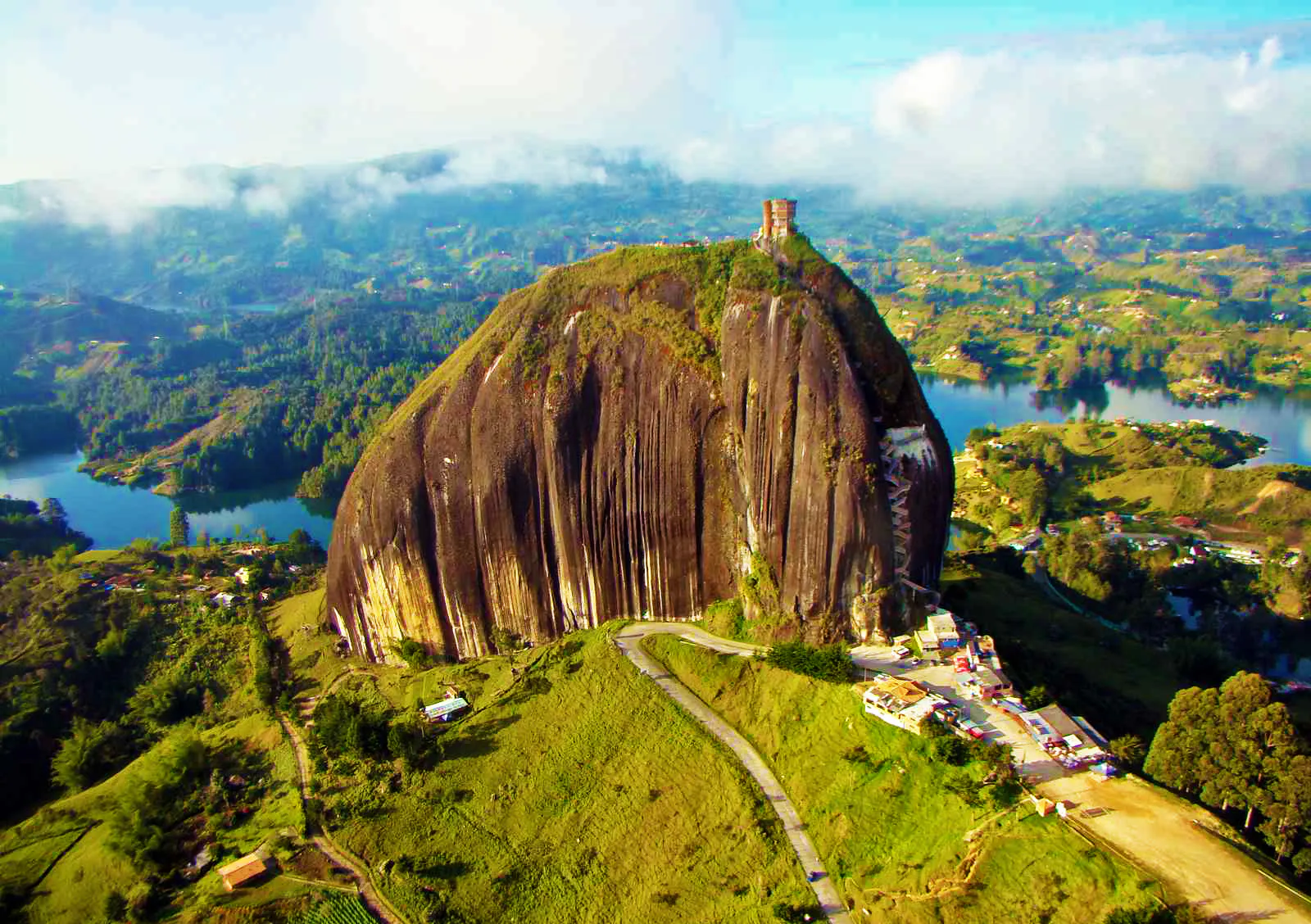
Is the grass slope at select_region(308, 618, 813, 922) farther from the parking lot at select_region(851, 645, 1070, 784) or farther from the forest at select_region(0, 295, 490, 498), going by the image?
the forest at select_region(0, 295, 490, 498)

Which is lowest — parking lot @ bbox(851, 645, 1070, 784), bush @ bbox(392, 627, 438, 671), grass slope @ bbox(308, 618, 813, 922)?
bush @ bbox(392, 627, 438, 671)

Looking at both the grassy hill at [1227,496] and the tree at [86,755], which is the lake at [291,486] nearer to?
the grassy hill at [1227,496]

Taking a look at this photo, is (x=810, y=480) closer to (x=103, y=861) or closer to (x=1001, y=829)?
(x=1001, y=829)

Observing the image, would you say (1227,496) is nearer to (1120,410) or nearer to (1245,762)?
(1120,410)

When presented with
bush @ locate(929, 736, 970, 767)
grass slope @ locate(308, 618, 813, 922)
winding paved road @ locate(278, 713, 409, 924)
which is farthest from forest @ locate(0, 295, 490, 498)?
bush @ locate(929, 736, 970, 767)

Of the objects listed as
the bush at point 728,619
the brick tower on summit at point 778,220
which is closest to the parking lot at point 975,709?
the bush at point 728,619

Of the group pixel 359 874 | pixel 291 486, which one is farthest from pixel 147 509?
pixel 359 874
